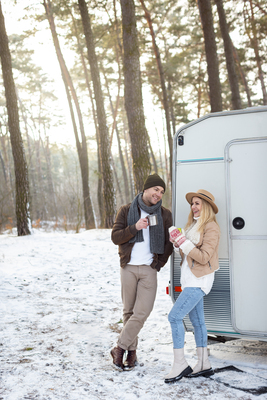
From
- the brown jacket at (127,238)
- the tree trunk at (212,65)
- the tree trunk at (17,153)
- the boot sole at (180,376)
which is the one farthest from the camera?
the tree trunk at (17,153)

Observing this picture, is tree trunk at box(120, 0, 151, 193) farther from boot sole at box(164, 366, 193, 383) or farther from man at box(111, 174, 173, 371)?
boot sole at box(164, 366, 193, 383)

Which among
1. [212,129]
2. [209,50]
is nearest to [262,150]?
[212,129]

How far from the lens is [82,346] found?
4539 millimetres

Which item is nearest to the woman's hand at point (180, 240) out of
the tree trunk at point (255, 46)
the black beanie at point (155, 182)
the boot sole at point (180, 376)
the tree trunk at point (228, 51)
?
the black beanie at point (155, 182)

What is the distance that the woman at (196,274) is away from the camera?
3.39 metres

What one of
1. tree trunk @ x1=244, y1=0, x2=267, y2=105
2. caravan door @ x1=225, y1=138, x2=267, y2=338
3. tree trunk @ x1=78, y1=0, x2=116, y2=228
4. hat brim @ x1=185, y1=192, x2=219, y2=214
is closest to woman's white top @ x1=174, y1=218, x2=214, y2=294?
hat brim @ x1=185, y1=192, x2=219, y2=214

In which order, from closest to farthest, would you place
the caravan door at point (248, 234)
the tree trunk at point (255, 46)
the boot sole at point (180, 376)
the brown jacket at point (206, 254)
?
1. the brown jacket at point (206, 254)
2. the boot sole at point (180, 376)
3. the caravan door at point (248, 234)
4. the tree trunk at point (255, 46)

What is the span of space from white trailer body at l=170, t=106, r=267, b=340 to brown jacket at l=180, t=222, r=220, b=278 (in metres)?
0.31

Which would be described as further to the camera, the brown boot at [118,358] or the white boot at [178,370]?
the brown boot at [118,358]

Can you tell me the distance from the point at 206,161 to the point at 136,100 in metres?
5.53

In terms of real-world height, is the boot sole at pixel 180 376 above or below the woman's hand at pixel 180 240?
below

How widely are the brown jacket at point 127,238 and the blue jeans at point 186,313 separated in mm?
513

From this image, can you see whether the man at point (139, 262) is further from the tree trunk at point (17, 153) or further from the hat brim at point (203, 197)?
the tree trunk at point (17, 153)

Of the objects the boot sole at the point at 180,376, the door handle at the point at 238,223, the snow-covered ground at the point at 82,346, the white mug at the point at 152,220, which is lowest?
the snow-covered ground at the point at 82,346
